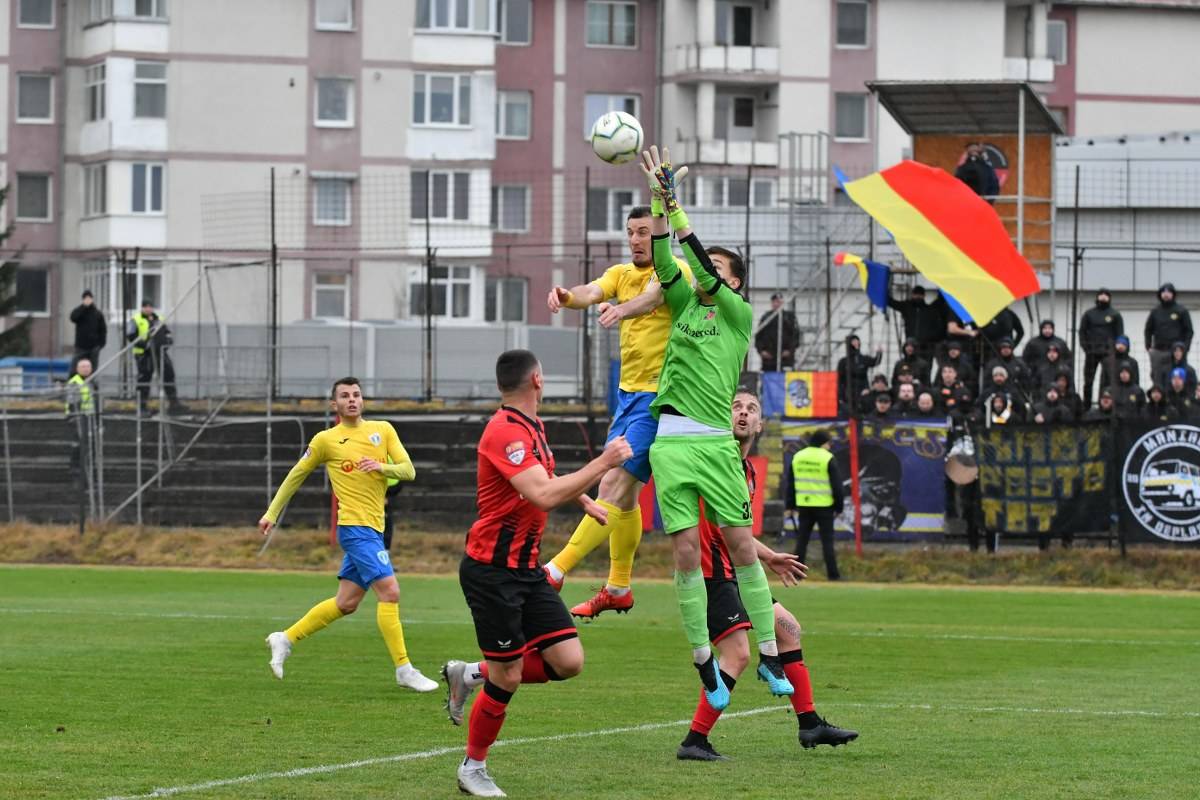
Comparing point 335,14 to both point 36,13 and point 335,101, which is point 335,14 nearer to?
point 335,101

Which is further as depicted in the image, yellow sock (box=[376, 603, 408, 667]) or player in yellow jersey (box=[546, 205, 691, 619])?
yellow sock (box=[376, 603, 408, 667])

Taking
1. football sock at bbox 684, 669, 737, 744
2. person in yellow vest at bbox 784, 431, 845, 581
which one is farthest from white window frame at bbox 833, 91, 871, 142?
football sock at bbox 684, 669, 737, 744

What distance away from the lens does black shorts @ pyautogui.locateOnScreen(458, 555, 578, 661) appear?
9.58 m

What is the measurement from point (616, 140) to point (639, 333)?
1438mm

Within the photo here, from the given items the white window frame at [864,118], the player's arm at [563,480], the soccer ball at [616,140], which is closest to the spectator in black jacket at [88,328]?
the soccer ball at [616,140]

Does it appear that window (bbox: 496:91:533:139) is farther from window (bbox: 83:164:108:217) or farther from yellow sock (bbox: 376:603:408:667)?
yellow sock (bbox: 376:603:408:667)

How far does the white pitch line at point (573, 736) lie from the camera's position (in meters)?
9.58

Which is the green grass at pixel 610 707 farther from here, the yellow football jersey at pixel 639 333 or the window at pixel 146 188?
the window at pixel 146 188

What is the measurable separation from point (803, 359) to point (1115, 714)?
21704 mm

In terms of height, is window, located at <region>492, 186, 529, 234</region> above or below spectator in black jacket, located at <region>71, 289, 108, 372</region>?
above

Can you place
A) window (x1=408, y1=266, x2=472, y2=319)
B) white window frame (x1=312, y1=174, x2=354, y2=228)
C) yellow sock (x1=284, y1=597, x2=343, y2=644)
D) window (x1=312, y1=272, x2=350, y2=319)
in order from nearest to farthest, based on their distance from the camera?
yellow sock (x1=284, y1=597, x2=343, y2=644), window (x1=408, y1=266, x2=472, y2=319), window (x1=312, y1=272, x2=350, y2=319), white window frame (x1=312, y1=174, x2=354, y2=228)

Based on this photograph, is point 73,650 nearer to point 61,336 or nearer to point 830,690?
point 830,690

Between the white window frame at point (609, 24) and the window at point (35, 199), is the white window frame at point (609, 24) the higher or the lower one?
the higher one

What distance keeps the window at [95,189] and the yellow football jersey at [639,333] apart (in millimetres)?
51398
